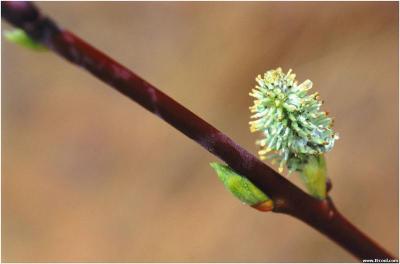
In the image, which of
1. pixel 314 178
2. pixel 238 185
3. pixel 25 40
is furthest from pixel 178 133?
pixel 25 40

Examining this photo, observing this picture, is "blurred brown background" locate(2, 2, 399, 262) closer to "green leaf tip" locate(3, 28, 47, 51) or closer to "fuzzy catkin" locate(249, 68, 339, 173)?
"fuzzy catkin" locate(249, 68, 339, 173)

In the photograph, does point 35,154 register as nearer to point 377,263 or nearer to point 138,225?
point 138,225

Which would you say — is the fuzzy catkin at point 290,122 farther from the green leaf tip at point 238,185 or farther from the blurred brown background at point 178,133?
the blurred brown background at point 178,133

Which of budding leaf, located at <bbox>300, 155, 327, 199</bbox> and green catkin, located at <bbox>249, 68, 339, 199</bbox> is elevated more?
green catkin, located at <bbox>249, 68, 339, 199</bbox>

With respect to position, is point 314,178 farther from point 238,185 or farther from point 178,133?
point 178,133

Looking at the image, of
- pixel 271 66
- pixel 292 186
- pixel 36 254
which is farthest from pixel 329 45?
pixel 292 186

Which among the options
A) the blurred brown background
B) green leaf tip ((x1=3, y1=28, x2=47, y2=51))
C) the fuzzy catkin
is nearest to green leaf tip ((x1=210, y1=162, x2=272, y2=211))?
the fuzzy catkin
